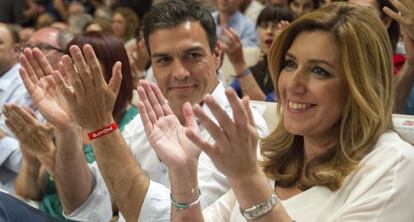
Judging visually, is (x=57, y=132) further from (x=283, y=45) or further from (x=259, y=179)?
(x=259, y=179)

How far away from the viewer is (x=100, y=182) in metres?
2.04

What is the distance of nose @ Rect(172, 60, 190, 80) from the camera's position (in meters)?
2.05

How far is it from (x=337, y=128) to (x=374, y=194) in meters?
0.21

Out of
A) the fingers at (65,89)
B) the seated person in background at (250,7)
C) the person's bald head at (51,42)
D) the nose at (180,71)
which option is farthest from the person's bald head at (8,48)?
the seated person in background at (250,7)

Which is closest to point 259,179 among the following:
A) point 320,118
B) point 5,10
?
point 320,118

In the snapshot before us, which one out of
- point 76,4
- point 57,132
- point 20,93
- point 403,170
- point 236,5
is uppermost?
point 403,170

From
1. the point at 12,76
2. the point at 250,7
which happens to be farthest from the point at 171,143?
the point at 250,7

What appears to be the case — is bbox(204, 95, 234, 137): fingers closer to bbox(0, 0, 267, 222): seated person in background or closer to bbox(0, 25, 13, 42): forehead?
bbox(0, 0, 267, 222): seated person in background

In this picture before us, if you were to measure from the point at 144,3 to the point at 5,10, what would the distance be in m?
1.48

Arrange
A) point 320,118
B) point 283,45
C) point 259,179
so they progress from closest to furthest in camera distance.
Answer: point 259,179, point 320,118, point 283,45

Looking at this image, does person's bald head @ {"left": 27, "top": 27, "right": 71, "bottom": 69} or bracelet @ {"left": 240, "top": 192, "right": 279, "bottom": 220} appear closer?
bracelet @ {"left": 240, "top": 192, "right": 279, "bottom": 220}

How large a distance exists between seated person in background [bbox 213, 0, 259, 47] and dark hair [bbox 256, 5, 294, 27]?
0.92 metres

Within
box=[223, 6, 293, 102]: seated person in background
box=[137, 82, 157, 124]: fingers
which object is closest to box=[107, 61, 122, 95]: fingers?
box=[137, 82, 157, 124]: fingers

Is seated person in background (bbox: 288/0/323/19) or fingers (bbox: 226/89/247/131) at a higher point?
fingers (bbox: 226/89/247/131)
